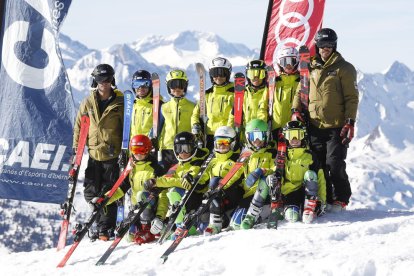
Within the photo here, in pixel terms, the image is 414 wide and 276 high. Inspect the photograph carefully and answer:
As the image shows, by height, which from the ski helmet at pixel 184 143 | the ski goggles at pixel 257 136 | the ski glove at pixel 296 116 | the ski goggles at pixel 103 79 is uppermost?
the ski goggles at pixel 103 79

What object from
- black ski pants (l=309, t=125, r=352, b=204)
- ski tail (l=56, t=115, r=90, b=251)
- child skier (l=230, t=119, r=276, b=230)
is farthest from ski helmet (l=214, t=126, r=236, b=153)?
ski tail (l=56, t=115, r=90, b=251)

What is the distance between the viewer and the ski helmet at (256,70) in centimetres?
1127

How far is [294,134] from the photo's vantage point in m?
10.6

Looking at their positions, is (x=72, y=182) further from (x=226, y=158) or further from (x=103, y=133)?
(x=226, y=158)

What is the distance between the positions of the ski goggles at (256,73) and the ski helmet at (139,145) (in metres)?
1.82

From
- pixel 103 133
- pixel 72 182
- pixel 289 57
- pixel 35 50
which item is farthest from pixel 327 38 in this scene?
pixel 35 50

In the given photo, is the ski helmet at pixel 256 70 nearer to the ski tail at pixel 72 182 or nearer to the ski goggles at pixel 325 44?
the ski goggles at pixel 325 44

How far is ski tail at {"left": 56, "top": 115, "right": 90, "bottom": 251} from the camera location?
1187 cm

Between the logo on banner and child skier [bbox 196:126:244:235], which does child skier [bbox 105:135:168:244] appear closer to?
child skier [bbox 196:126:244:235]

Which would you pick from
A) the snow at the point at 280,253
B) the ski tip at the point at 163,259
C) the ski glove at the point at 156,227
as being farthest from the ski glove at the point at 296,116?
the ski tip at the point at 163,259

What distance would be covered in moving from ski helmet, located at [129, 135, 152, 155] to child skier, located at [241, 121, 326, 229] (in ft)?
6.51

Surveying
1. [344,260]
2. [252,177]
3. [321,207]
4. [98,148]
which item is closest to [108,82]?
[98,148]

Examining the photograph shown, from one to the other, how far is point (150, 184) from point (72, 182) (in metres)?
1.95

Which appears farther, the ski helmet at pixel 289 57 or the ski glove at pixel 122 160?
the ski glove at pixel 122 160
